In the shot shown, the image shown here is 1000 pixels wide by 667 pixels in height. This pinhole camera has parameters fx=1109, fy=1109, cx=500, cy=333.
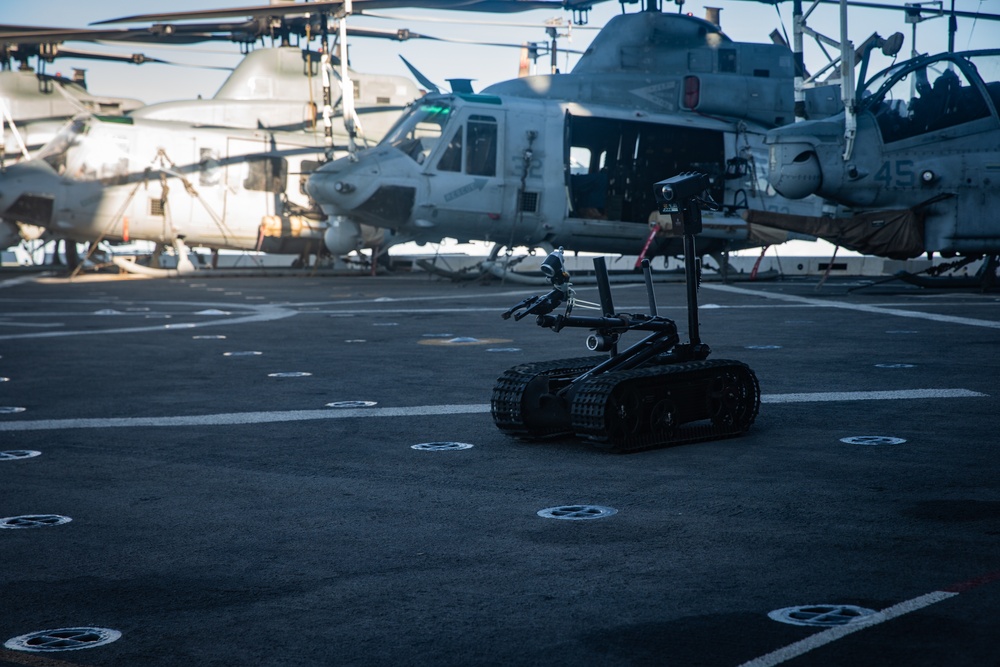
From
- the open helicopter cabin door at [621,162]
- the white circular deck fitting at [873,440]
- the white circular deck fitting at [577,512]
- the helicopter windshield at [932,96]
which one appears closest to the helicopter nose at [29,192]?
the open helicopter cabin door at [621,162]

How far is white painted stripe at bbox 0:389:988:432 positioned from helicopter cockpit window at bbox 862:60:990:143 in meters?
9.83

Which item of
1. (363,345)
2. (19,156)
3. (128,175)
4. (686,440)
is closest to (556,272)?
(686,440)

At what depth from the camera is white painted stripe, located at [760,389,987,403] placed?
6.43m

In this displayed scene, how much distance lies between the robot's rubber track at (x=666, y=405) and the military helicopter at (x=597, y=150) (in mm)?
13181

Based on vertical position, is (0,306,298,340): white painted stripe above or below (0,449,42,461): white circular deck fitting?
above

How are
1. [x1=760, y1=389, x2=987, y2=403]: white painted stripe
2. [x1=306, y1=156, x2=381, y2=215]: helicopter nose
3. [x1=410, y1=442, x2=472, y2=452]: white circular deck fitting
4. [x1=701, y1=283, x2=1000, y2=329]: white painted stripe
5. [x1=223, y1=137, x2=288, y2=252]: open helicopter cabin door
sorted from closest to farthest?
[x1=410, y1=442, x2=472, y2=452]: white circular deck fitting, [x1=760, y1=389, x2=987, y2=403]: white painted stripe, [x1=701, y1=283, x2=1000, y2=329]: white painted stripe, [x1=306, y1=156, x2=381, y2=215]: helicopter nose, [x1=223, y1=137, x2=288, y2=252]: open helicopter cabin door

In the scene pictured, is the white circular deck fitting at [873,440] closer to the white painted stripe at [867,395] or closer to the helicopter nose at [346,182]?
the white painted stripe at [867,395]

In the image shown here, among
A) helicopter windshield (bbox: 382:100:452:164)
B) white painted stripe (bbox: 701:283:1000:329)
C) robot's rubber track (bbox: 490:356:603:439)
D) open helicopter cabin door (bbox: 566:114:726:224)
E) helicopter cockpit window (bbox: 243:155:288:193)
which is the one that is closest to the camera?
A: robot's rubber track (bbox: 490:356:603:439)

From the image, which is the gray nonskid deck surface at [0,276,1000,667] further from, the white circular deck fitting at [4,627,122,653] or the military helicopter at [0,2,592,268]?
the military helicopter at [0,2,592,268]

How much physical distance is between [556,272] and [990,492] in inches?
83.3

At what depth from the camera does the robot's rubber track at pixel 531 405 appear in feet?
17.5

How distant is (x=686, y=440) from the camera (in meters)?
5.27

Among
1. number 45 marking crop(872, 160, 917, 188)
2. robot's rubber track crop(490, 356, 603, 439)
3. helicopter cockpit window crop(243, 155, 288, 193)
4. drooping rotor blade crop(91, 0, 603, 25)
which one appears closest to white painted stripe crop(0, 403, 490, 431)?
robot's rubber track crop(490, 356, 603, 439)

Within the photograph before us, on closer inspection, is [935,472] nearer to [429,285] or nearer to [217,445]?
[217,445]
